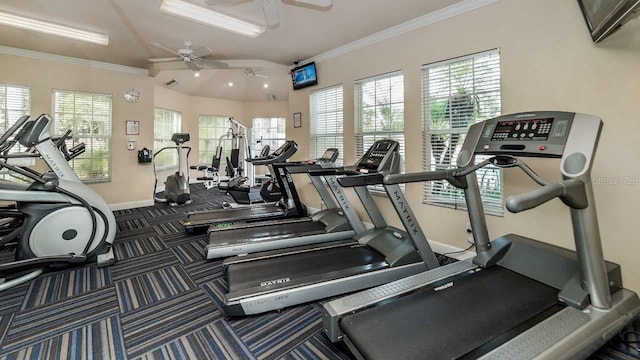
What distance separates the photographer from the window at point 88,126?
483cm

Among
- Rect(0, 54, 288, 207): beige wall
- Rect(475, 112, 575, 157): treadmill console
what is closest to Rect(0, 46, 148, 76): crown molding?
Rect(0, 54, 288, 207): beige wall

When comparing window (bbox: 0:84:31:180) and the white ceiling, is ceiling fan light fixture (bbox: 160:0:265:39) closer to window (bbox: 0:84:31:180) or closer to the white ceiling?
the white ceiling

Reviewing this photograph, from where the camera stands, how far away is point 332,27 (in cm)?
362

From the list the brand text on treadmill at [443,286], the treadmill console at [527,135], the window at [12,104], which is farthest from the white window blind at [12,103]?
the treadmill console at [527,135]

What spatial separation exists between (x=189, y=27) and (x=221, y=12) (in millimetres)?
624

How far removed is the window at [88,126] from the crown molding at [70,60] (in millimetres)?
472

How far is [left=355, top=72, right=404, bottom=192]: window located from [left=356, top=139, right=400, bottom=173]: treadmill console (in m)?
0.77

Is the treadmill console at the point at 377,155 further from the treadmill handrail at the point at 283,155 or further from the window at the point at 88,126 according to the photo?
the window at the point at 88,126

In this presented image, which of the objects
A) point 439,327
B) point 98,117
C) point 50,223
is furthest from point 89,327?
point 98,117

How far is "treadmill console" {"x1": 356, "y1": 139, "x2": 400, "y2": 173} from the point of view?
2.83 meters

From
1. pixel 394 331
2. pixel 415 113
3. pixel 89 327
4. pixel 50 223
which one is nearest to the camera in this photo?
pixel 394 331

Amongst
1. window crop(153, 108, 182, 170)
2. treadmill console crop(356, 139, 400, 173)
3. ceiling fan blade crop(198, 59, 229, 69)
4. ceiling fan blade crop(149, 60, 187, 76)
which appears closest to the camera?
treadmill console crop(356, 139, 400, 173)

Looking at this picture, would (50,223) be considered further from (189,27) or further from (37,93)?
(37,93)

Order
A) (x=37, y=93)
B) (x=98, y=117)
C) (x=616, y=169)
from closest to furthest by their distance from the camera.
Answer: (x=616, y=169) < (x=37, y=93) < (x=98, y=117)
